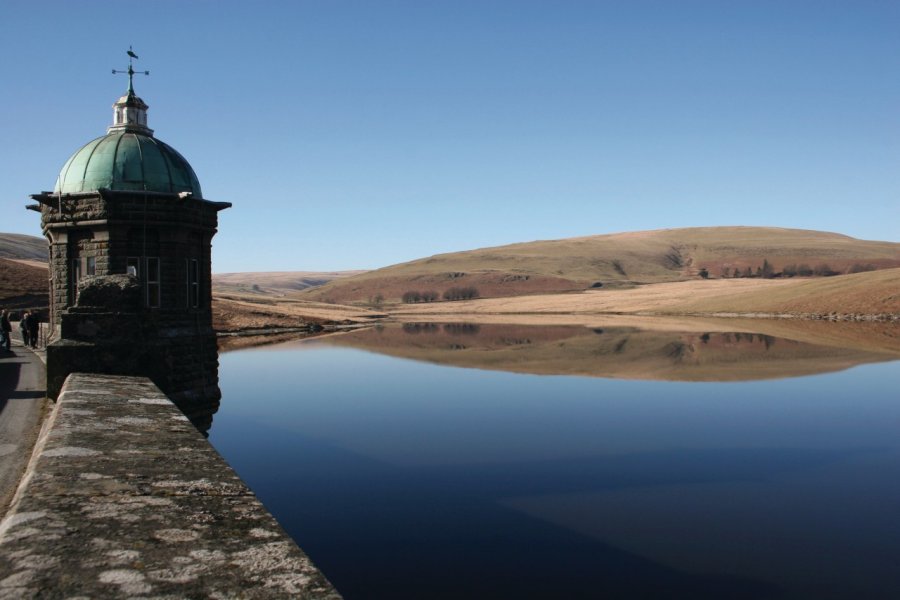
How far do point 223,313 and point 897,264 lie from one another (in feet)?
493

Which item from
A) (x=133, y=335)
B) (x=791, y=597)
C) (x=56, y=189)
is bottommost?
(x=791, y=597)

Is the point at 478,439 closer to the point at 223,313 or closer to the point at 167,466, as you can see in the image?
the point at 167,466

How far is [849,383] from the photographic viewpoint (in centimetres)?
3045

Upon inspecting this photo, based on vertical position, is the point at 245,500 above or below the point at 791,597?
above

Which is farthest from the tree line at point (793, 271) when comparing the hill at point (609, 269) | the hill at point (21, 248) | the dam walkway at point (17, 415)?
the dam walkway at point (17, 415)

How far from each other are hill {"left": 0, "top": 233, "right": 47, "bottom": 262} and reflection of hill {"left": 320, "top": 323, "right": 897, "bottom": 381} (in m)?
113

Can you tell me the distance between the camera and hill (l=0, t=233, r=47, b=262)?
14712 cm

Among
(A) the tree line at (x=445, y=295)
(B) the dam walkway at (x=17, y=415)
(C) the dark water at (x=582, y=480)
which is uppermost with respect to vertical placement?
(A) the tree line at (x=445, y=295)

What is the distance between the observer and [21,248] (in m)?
161

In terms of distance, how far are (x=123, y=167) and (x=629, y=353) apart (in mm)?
33796

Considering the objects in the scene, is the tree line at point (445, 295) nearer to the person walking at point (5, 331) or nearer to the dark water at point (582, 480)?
the dark water at point (582, 480)

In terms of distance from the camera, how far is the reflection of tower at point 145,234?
16859 millimetres

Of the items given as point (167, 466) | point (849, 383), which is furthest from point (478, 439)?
point (849, 383)

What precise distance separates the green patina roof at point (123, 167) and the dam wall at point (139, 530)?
10799 mm
